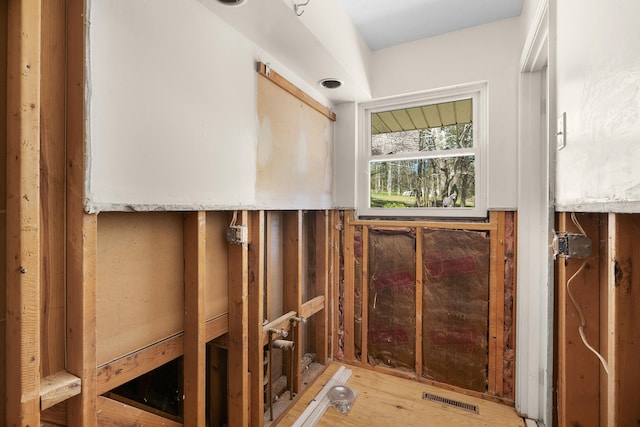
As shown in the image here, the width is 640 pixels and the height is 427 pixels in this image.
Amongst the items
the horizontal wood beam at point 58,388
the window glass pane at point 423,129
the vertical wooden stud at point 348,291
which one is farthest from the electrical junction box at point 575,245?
the horizontal wood beam at point 58,388

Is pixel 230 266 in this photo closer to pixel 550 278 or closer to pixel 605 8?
pixel 550 278

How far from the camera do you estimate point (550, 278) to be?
1305 mm

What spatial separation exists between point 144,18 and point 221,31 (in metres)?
0.41

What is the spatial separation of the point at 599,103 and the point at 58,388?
1.72 meters

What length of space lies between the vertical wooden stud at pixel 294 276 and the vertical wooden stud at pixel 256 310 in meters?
0.42

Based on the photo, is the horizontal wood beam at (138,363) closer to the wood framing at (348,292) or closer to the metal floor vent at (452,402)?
the wood framing at (348,292)

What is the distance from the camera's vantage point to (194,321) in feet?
4.42

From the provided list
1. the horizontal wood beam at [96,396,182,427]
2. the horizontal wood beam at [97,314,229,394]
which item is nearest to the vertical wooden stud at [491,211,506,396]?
the horizontal wood beam at [97,314,229,394]

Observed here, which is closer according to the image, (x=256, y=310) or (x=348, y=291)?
(x=256, y=310)

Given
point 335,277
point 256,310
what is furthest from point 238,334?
point 335,277

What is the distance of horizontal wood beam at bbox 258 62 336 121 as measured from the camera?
1677 mm

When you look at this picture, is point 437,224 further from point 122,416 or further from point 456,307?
point 122,416

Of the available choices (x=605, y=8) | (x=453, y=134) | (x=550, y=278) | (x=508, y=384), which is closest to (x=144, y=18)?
(x=605, y=8)

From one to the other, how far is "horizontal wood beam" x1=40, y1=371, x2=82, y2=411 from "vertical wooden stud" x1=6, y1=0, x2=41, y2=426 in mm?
24
